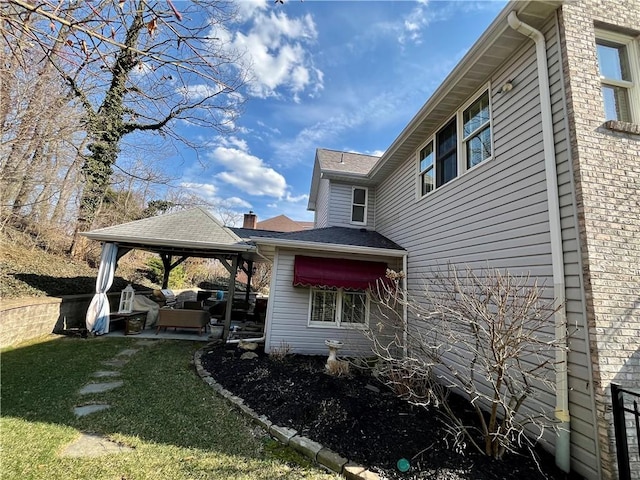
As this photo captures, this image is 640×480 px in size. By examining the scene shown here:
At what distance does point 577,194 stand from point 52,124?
11.5 m

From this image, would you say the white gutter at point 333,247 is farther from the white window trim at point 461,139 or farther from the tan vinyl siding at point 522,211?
the white window trim at point 461,139

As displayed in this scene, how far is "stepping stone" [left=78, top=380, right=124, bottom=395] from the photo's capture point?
512 cm

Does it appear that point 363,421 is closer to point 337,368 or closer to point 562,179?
point 337,368

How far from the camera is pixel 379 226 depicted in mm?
10609

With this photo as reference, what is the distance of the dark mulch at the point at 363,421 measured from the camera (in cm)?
328

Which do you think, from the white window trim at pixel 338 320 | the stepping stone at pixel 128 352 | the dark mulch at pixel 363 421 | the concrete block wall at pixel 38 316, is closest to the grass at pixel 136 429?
the dark mulch at pixel 363 421

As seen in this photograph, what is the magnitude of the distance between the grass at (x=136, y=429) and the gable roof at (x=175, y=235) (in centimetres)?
391

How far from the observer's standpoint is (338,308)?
8531 millimetres

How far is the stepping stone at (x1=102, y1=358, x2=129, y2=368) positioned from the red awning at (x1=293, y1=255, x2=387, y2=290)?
4.39 metres

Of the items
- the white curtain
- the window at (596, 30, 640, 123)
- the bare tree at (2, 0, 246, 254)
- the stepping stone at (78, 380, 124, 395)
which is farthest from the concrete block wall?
the window at (596, 30, 640, 123)

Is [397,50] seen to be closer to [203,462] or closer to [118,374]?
[203,462]

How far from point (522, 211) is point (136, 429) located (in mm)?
6301

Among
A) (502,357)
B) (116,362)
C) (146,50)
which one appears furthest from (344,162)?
(502,357)

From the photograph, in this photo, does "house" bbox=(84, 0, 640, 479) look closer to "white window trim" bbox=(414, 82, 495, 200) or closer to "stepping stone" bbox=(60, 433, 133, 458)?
"white window trim" bbox=(414, 82, 495, 200)
